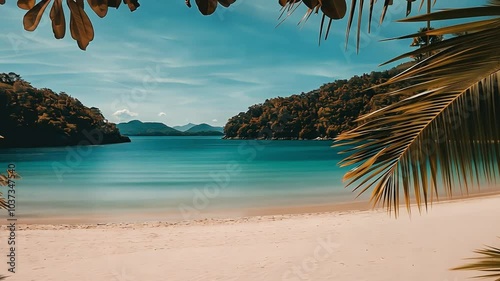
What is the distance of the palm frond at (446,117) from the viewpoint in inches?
54.7

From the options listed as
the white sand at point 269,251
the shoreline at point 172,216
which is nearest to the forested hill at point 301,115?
the shoreline at point 172,216

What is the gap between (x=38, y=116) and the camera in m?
44.0

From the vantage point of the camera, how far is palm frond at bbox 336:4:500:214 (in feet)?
4.56

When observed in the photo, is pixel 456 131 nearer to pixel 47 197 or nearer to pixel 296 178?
pixel 47 197

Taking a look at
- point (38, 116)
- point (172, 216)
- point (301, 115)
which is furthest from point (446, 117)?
point (301, 115)

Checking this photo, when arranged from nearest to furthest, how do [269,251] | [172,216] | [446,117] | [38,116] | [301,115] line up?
[446,117] → [269,251] → [172,216] → [38,116] → [301,115]

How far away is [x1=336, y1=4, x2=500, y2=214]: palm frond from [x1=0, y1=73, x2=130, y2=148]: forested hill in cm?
4548

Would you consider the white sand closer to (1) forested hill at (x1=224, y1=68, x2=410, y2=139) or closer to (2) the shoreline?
(2) the shoreline

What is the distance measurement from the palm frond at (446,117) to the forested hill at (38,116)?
45483 millimetres

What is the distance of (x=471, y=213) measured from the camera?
10117 mm

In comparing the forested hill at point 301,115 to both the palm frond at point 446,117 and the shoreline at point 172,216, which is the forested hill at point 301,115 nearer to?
the shoreline at point 172,216

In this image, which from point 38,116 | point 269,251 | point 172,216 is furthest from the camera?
point 38,116

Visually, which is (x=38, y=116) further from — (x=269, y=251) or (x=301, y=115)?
(x=269, y=251)

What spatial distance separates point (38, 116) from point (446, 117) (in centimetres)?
4833
